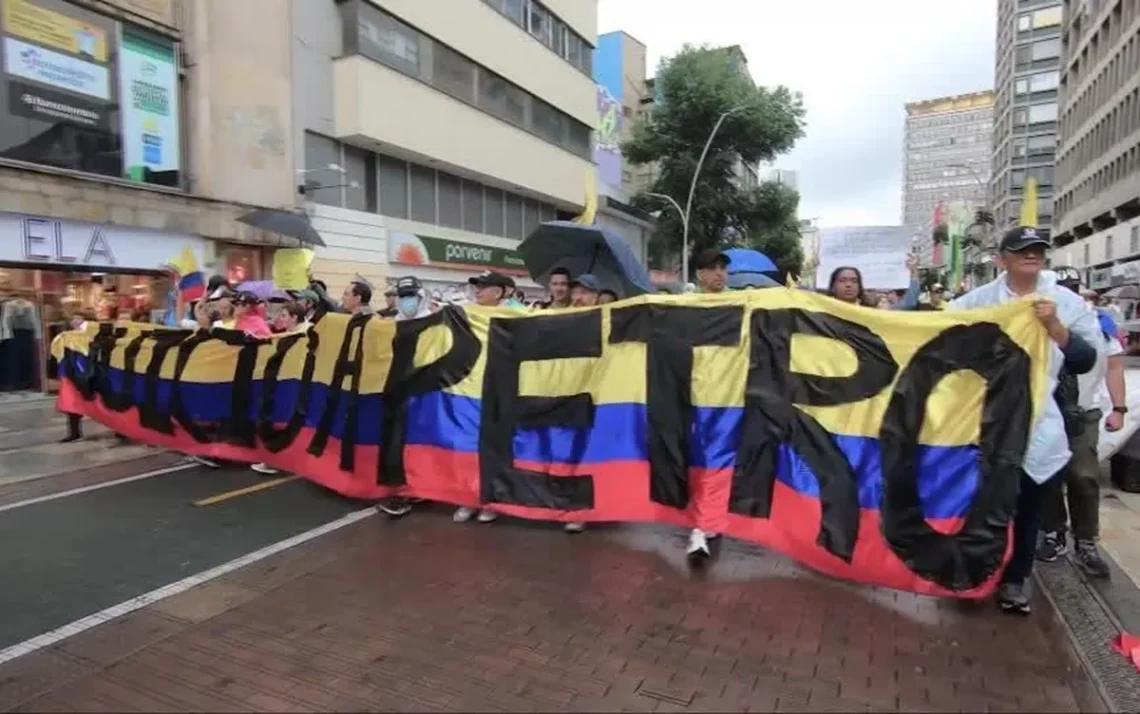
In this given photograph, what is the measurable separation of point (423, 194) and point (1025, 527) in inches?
832

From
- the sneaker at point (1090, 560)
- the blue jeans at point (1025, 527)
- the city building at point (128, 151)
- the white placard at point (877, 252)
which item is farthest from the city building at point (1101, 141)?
the blue jeans at point (1025, 527)

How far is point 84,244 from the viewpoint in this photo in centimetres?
1370

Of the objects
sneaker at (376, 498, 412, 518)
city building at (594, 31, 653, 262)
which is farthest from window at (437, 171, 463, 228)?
sneaker at (376, 498, 412, 518)

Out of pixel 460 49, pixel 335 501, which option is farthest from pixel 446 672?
pixel 460 49

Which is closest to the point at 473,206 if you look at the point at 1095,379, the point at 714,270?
the point at 714,270

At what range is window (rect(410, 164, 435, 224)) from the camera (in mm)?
22891

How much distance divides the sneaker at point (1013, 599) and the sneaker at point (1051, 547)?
2.87 ft

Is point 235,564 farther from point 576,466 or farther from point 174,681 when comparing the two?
point 576,466

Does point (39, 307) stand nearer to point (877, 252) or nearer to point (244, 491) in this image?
point (244, 491)

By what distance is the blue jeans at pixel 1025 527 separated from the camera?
159 inches

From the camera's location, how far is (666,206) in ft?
133

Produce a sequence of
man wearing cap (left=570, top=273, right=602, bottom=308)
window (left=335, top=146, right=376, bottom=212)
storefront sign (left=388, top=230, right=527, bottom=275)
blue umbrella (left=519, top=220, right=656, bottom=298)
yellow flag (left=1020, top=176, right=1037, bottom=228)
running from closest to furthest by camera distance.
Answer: yellow flag (left=1020, top=176, right=1037, bottom=228)
man wearing cap (left=570, top=273, right=602, bottom=308)
blue umbrella (left=519, top=220, right=656, bottom=298)
window (left=335, top=146, right=376, bottom=212)
storefront sign (left=388, top=230, right=527, bottom=275)

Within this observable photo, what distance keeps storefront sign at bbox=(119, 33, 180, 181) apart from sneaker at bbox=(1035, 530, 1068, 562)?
15.4 m

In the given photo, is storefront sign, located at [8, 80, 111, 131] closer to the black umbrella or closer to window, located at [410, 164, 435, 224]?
the black umbrella
